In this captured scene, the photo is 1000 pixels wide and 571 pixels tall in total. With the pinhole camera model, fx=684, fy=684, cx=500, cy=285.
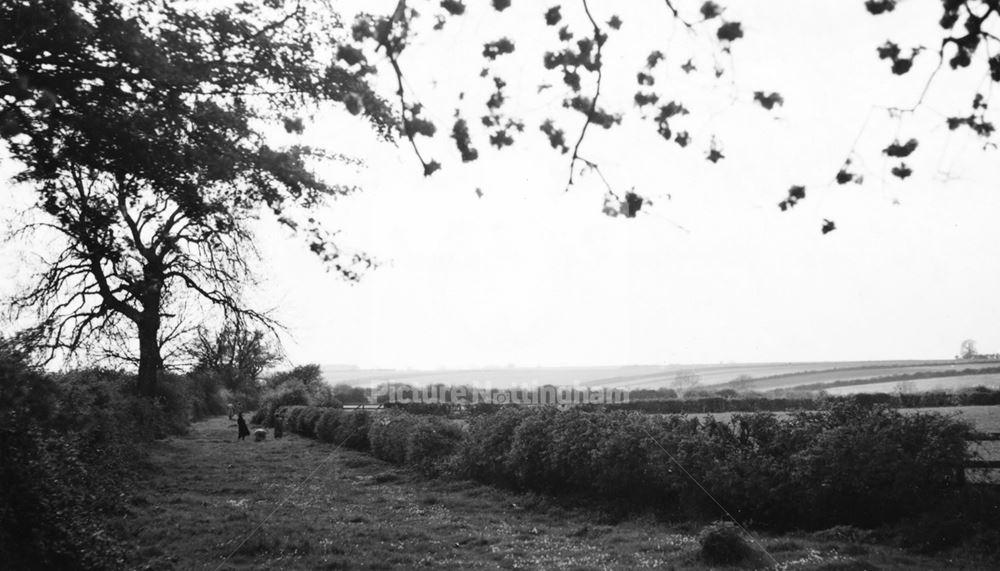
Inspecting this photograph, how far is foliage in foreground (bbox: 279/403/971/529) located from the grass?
2.51 ft

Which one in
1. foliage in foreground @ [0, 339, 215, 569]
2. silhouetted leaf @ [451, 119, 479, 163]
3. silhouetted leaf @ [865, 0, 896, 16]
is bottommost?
foliage in foreground @ [0, 339, 215, 569]

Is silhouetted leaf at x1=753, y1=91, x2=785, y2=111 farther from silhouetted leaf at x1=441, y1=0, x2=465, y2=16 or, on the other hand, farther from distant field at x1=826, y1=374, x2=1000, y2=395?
distant field at x1=826, y1=374, x2=1000, y2=395

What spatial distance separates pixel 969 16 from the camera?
4688 mm

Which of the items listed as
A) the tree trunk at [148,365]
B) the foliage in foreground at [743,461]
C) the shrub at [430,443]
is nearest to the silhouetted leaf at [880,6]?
the foliage in foreground at [743,461]

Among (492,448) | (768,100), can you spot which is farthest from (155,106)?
(492,448)

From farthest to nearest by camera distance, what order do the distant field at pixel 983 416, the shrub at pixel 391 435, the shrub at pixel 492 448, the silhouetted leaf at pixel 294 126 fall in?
the distant field at pixel 983 416
the shrub at pixel 391 435
the shrub at pixel 492 448
the silhouetted leaf at pixel 294 126

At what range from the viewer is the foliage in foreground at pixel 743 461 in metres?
10.9

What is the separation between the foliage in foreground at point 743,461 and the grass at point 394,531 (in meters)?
0.77

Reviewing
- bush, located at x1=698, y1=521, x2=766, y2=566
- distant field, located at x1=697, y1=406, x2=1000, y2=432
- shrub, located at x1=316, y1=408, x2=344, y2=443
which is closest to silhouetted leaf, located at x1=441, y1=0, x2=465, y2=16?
bush, located at x1=698, y1=521, x2=766, y2=566

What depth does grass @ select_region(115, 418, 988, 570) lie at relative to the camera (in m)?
9.54

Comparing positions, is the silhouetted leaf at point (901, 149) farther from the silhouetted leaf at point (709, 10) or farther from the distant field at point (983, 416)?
the distant field at point (983, 416)

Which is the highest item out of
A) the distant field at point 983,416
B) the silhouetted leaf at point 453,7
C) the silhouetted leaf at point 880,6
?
the silhouetted leaf at point 453,7

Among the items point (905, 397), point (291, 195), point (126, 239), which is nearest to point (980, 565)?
point (291, 195)

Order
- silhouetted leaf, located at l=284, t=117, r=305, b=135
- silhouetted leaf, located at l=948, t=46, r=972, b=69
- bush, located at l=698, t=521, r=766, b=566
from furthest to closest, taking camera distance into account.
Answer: bush, located at l=698, t=521, r=766, b=566, silhouetted leaf, located at l=284, t=117, r=305, b=135, silhouetted leaf, located at l=948, t=46, r=972, b=69
